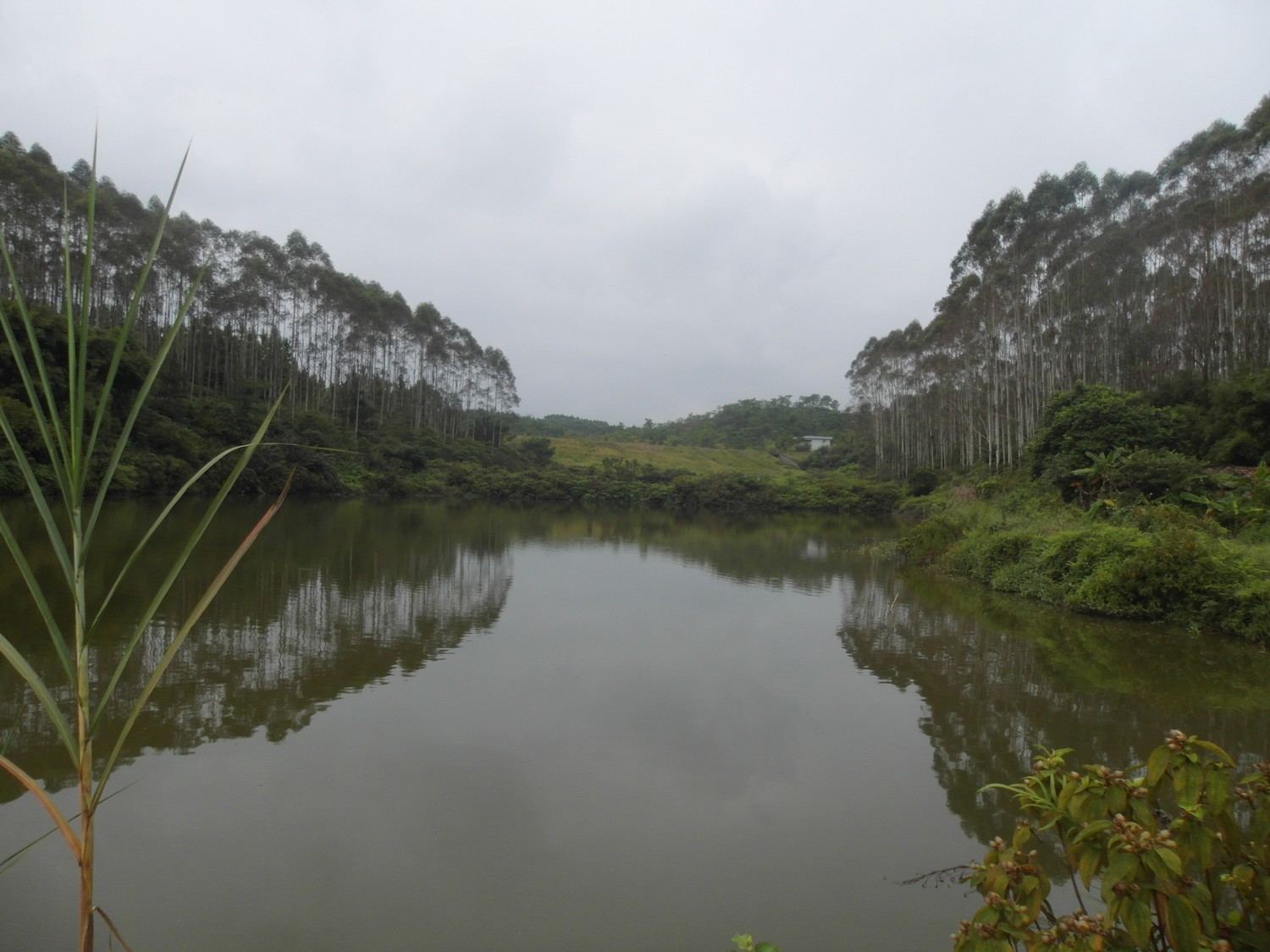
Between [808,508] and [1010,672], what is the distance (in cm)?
3142

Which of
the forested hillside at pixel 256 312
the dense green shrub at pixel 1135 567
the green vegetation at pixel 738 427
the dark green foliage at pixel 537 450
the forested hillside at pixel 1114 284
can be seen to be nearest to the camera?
the dense green shrub at pixel 1135 567

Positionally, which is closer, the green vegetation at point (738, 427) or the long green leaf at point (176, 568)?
the long green leaf at point (176, 568)

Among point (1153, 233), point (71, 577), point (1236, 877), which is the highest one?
point (1153, 233)

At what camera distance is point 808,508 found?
126 ft

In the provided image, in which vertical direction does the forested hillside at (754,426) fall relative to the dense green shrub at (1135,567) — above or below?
above

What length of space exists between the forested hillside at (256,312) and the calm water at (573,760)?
2190 cm

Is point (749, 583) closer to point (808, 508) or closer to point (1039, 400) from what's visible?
point (1039, 400)

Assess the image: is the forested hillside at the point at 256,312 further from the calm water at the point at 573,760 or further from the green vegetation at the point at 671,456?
the calm water at the point at 573,760

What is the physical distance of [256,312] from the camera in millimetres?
36562

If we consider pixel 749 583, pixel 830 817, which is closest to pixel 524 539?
pixel 749 583

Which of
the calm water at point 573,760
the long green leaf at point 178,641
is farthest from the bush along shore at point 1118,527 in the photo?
the long green leaf at point 178,641

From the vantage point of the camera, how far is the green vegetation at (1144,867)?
5.18 feet

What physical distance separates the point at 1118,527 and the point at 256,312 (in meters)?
37.4

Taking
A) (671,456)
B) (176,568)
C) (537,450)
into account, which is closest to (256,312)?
(537,450)
